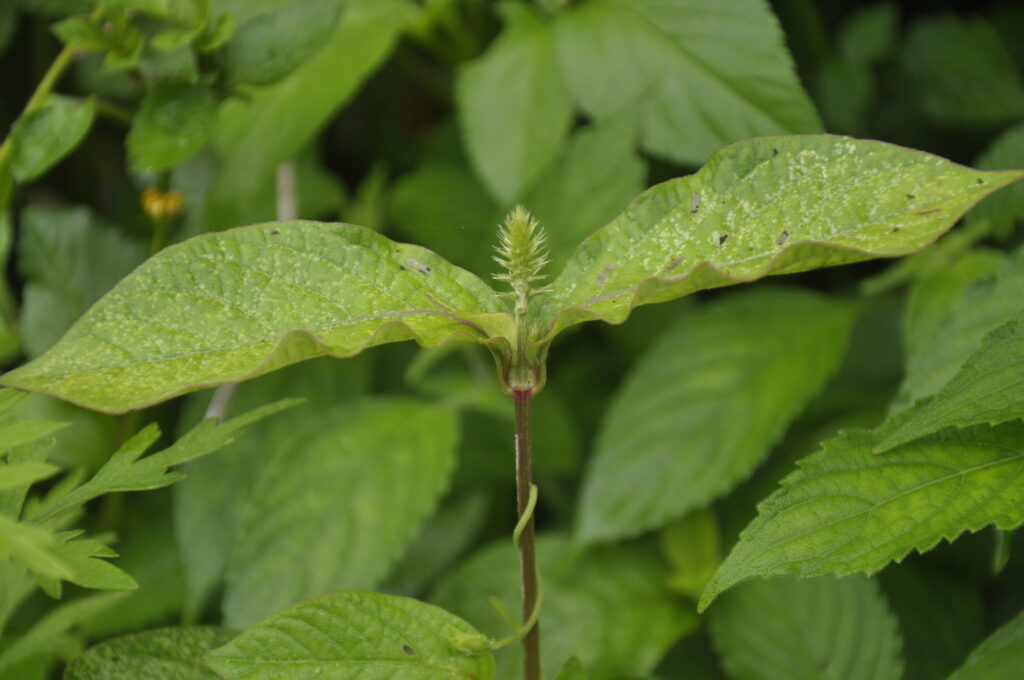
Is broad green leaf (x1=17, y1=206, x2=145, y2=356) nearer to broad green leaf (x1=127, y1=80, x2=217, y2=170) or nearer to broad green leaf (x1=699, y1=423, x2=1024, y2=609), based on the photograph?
broad green leaf (x1=127, y1=80, x2=217, y2=170)

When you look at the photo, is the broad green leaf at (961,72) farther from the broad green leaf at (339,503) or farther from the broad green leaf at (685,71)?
the broad green leaf at (339,503)

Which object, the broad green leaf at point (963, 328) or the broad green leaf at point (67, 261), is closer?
the broad green leaf at point (963, 328)

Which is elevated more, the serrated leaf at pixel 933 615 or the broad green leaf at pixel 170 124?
the broad green leaf at pixel 170 124

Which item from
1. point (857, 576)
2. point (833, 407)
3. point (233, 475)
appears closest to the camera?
point (857, 576)

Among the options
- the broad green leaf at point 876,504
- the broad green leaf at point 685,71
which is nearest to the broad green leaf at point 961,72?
the broad green leaf at point 685,71

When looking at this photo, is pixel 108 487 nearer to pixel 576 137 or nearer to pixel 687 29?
pixel 576 137

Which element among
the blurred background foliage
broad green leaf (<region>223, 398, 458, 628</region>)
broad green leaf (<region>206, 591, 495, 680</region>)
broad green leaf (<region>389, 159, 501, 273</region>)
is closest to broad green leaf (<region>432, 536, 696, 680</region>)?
the blurred background foliage

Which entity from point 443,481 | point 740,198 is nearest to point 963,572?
point 443,481

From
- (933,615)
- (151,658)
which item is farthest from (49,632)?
(933,615)
